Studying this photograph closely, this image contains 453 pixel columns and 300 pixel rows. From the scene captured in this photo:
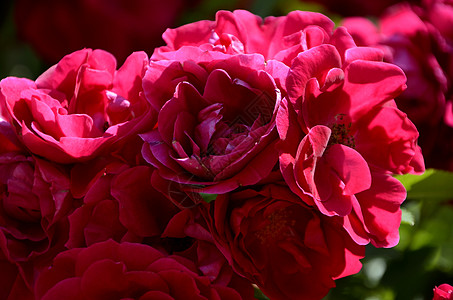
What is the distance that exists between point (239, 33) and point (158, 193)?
16 cm

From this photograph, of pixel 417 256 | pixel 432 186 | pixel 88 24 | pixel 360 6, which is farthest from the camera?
pixel 360 6

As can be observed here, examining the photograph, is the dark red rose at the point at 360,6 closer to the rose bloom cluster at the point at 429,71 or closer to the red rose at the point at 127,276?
the rose bloom cluster at the point at 429,71

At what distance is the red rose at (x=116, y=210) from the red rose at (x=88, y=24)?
53 cm

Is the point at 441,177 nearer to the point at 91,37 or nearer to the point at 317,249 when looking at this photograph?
the point at 317,249

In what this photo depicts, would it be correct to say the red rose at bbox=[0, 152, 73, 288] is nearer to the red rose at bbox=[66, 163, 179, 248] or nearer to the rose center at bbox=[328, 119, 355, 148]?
the red rose at bbox=[66, 163, 179, 248]

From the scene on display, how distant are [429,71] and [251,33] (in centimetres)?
29

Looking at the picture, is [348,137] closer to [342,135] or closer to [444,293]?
[342,135]

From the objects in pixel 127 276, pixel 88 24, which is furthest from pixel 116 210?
pixel 88 24

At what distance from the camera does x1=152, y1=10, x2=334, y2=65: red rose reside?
0.52 m

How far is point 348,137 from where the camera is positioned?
52 cm

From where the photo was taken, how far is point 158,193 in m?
0.51

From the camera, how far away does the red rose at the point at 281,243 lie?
473mm

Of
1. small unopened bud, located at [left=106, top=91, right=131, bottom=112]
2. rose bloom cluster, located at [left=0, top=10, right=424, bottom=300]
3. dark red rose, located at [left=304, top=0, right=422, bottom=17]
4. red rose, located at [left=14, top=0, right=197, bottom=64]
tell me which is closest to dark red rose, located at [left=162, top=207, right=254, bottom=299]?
rose bloom cluster, located at [left=0, top=10, right=424, bottom=300]

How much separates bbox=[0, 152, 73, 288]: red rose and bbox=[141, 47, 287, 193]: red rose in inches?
3.5
